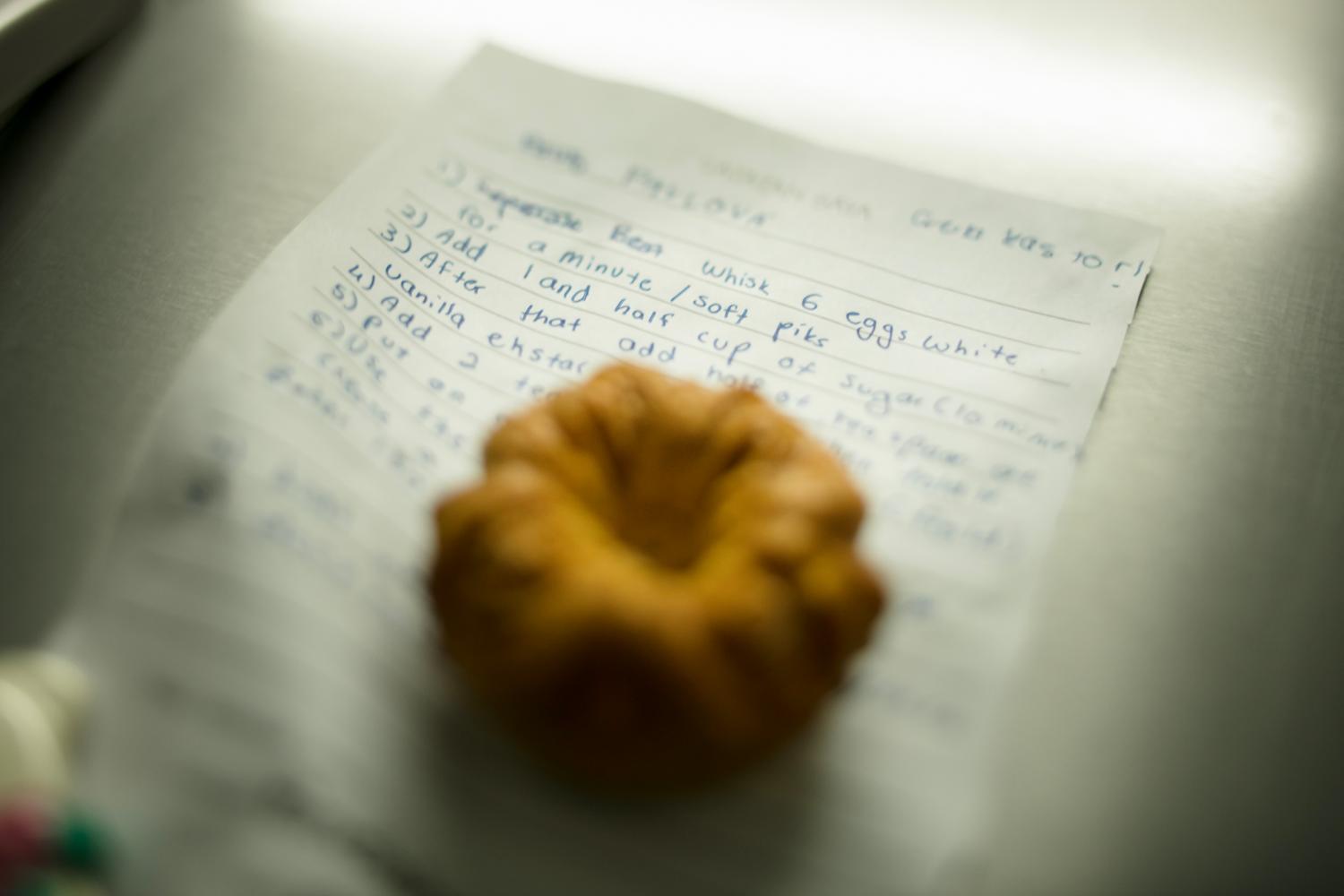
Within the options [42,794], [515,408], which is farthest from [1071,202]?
[42,794]

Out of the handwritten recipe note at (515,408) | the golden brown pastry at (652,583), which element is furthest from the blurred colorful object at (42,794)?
the golden brown pastry at (652,583)

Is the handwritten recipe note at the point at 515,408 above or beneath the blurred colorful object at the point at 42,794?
above

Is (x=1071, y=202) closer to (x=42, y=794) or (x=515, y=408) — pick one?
(x=515, y=408)

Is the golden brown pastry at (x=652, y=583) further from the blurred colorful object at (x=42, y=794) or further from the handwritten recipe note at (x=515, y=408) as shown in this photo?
the blurred colorful object at (x=42, y=794)

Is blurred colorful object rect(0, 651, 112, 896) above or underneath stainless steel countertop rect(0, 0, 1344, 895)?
underneath

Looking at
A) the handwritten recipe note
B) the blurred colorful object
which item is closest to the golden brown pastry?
the handwritten recipe note

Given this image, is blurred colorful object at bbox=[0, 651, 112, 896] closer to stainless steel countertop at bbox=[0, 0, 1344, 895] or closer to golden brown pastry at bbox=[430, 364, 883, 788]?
stainless steel countertop at bbox=[0, 0, 1344, 895]
